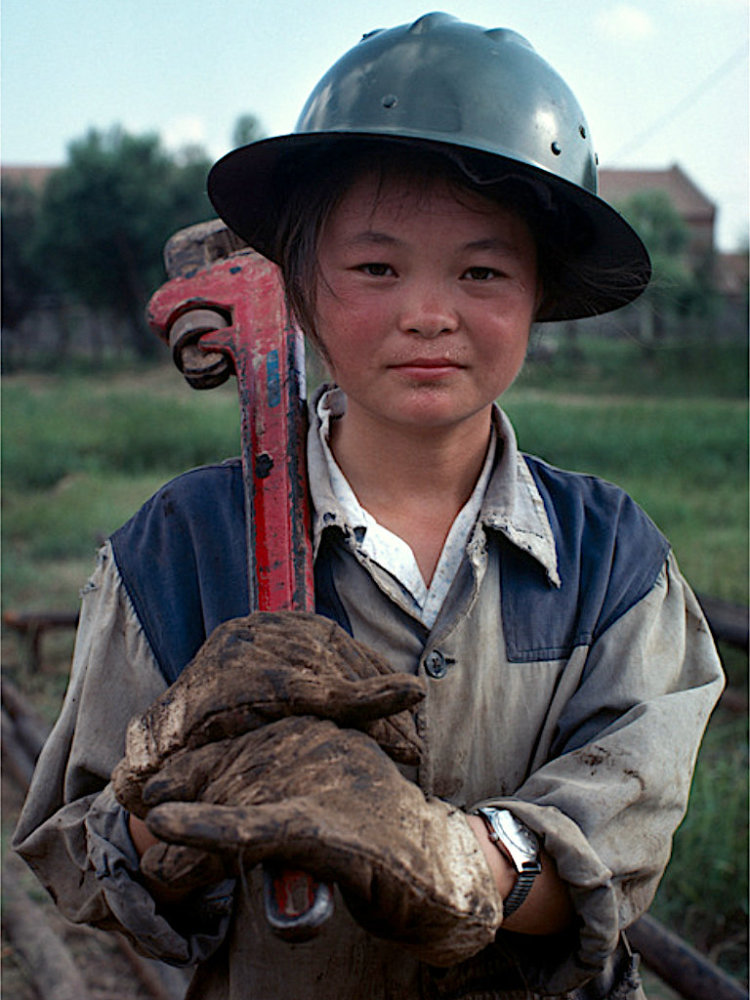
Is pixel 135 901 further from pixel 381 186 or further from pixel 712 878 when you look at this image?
pixel 712 878

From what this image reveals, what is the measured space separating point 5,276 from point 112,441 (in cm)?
656

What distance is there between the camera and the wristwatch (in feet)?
3.68

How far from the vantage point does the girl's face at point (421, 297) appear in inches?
49.1

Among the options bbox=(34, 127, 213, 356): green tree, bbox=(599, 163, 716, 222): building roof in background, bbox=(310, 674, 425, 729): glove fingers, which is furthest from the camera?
bbox=(599, 163, 716, 222): building roof in background

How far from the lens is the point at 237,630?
1.09m

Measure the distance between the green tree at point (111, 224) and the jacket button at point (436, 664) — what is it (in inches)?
582

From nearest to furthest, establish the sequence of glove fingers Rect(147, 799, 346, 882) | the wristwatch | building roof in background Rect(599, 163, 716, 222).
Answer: glove fingers Rect(147, 799, 346, 882) → the wristwatch → building roof in background Rect(599, 163, 716, 222)

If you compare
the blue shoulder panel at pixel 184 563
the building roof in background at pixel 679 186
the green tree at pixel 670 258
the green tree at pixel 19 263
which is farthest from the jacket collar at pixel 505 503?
the building roof in background at pixel 679 186

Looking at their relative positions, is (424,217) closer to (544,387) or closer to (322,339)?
(322,339)

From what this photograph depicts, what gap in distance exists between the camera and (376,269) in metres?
1.28

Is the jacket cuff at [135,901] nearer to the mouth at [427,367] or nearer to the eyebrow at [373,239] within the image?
the mouth at [427,367]

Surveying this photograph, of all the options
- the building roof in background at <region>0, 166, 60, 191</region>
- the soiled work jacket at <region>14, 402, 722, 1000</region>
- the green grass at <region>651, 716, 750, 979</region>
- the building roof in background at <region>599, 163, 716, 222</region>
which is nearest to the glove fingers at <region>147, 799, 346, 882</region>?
the soiled work jacket at <region>14, 402, 722, 1000</region>

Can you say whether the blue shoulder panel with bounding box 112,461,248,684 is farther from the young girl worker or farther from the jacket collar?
the jacket collar

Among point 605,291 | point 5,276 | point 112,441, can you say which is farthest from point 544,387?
point 605,291
